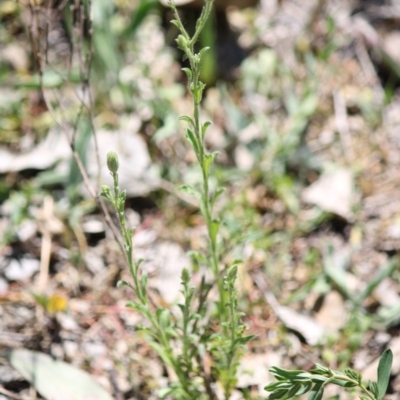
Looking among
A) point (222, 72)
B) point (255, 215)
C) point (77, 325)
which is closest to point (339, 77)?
point (222, 72)

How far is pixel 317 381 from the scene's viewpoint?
59.2 inches

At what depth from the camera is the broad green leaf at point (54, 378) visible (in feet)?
→ 6.56

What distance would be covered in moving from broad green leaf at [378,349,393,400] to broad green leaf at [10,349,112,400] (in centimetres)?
90

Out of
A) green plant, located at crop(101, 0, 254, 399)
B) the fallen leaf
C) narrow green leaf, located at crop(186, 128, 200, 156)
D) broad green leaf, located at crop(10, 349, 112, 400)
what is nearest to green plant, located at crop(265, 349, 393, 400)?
green plant, located at crop(101, 0, 254, 399)

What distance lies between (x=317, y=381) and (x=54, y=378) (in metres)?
0.94

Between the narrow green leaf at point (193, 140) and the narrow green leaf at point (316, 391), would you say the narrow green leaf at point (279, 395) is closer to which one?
the narrow green leaf at point (316, 391)

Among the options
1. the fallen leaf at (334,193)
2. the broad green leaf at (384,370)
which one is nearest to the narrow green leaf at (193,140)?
the broad green leaf at (384,370)

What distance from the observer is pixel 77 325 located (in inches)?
92.0

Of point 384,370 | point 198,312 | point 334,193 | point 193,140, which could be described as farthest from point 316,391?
point 334,193

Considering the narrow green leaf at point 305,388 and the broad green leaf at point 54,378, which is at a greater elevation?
the narrow green leaf at point 305,388

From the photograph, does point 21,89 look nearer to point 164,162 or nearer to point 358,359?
point 164,162

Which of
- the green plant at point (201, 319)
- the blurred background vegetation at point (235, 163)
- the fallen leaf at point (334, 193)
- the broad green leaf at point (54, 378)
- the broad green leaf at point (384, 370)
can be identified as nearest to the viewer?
the green plant at point (201, 319)

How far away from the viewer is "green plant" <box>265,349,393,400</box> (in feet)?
4.86

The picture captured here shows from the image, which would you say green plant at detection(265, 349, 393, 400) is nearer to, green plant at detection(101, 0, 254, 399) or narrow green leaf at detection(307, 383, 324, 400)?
narrow green leaf at detection(307, 383, 324, 400)
